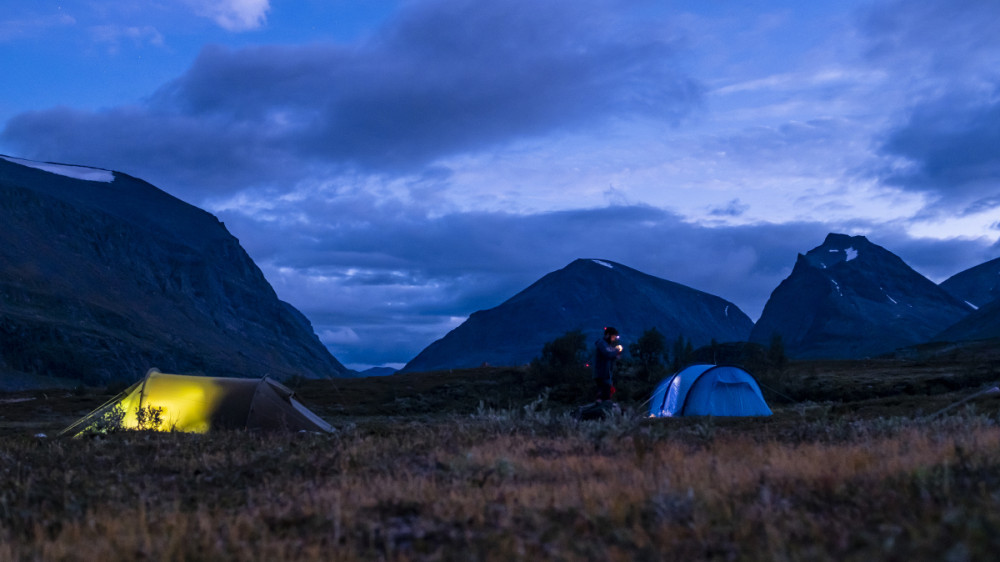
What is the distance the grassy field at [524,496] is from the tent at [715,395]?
10.7 meters

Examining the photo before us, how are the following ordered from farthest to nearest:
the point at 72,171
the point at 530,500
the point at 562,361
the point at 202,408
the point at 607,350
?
1. the point at 72,171
2. the point at 562,361
3. the point at 607,350
4. the point at 202,408
5. the point at 530,500

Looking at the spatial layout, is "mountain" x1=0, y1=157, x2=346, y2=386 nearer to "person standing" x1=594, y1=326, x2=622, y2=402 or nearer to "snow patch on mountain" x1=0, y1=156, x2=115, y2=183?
"snow patch on mountain" x1=0, y1=156, x2=115, y2=183

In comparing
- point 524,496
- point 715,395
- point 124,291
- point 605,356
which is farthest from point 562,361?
point 124,291

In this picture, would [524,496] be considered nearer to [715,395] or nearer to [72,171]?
[715,395]

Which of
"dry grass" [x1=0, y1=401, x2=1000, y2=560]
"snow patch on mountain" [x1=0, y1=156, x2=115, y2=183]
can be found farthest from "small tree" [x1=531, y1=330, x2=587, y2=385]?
"snow patch on mountain" [x1=0, y1=156, x2=115, y2=183]

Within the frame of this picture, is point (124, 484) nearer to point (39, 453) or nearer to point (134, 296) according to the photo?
point (39, 453)

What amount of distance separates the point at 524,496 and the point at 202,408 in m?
13.5

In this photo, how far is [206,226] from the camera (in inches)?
7028

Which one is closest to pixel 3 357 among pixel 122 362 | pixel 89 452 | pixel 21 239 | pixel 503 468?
pixel 122 362

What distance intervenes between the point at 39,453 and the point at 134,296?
12506 centimetres

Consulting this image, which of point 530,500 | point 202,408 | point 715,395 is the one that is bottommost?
point 530,500

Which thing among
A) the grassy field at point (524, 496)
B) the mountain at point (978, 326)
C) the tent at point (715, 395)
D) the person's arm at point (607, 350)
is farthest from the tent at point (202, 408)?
the mountain at point (978, 326)

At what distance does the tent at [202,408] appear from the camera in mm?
18578

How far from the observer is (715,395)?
24.4m
